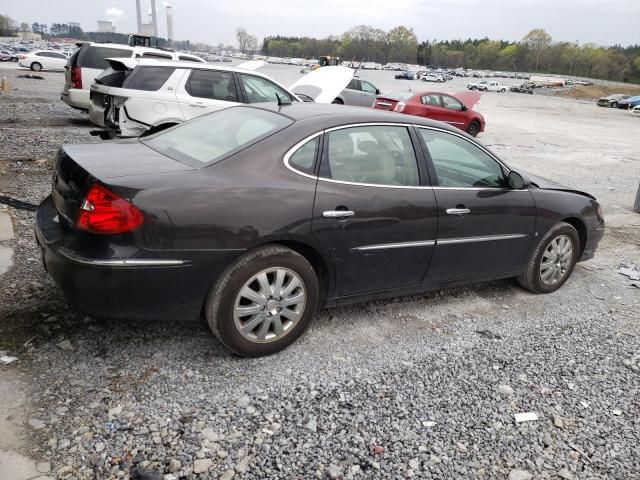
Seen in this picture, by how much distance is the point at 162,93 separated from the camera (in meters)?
8.09

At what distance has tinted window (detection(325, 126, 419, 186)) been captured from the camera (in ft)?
11.6

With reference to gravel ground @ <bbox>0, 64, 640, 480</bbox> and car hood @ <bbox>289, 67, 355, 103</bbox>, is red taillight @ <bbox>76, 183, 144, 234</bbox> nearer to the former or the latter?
gravel ground @ <bbox>0, 64, 640, 480</bbox>

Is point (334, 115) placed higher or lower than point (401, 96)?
higher

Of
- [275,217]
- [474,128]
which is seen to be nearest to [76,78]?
[275,217]

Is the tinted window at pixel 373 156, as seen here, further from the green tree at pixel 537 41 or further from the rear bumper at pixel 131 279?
the green tree at pixel 537 41

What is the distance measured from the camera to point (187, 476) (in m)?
2.39

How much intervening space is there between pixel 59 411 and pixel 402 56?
179m

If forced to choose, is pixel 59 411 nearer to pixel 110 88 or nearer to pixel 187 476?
pixel 187 476

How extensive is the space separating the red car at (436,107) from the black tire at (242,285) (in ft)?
46.0

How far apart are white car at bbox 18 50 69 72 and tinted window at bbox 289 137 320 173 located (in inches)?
1419

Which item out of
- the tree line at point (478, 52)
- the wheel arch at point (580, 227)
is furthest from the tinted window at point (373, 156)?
the tree line at point (478, 52)

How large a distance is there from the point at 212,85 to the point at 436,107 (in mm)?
10351

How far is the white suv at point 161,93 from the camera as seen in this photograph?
7.88 metres

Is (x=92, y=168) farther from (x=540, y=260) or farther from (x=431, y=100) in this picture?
(x=431, y=100)
